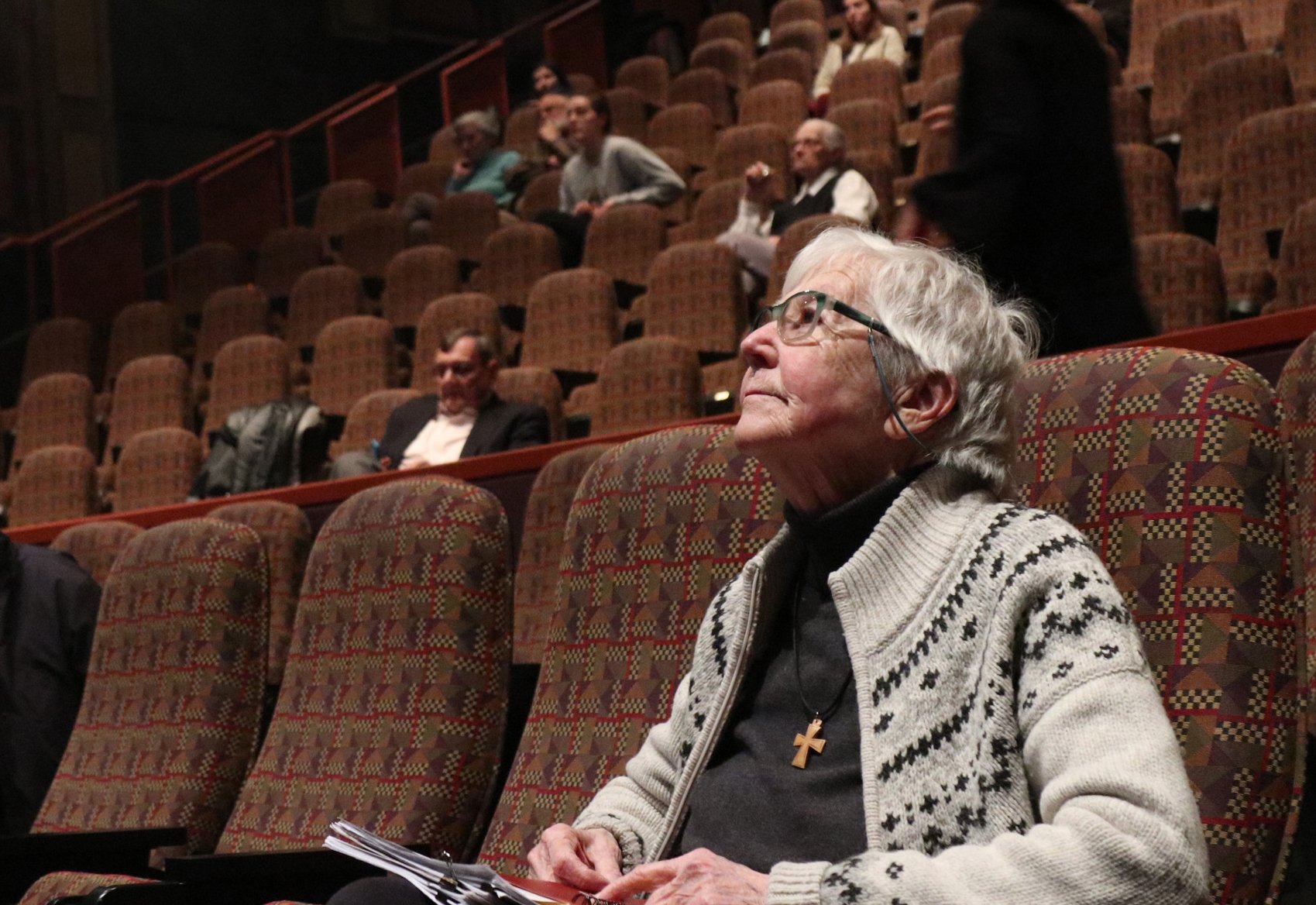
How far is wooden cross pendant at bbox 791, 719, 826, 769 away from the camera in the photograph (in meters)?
0.75

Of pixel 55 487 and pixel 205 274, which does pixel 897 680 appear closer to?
pixel 55 487

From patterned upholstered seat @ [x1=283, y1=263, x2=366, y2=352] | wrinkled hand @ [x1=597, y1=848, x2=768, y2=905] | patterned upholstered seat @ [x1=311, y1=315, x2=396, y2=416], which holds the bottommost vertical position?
wrinkled hand @ [x1=597, y1=848, x2=768, y2=905]

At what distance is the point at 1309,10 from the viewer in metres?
2.65

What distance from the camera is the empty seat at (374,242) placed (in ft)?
12.5

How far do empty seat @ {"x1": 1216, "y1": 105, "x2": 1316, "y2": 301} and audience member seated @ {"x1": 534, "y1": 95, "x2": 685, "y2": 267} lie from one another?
1.36m

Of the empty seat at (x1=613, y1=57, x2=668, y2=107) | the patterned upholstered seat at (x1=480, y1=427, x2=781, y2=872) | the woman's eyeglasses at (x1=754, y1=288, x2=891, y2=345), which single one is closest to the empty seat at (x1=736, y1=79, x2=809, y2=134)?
the empty seat at (x1=613, y1=57, x2=668, y2=107)

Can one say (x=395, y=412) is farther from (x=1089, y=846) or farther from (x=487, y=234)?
(x=1089, y=846)

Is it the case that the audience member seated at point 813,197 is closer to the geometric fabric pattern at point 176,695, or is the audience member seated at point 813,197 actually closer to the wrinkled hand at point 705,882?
the geometric fabric pattern at point 176,695

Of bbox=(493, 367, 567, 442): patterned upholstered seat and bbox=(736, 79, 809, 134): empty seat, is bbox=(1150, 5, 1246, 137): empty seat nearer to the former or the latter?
bbox=(736, 79, 809, 134): empty seat

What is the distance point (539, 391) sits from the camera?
2.46 meters

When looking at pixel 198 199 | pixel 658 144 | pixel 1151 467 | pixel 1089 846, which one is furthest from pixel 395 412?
pixel 198 199

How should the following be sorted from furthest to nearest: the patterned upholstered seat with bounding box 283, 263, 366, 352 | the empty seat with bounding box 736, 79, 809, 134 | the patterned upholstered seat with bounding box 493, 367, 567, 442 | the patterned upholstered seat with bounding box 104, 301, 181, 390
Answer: the patterned upholstered seat with bounding box 104, 301, 181, 390, the empty seat with bounding box 736, 79, 809, 134, the patterned upholstered seat with bounding box 283, 263, 366, 352, the patterned upholstered seat with bounding box 493, 367, 567, 442

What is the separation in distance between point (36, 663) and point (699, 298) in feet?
4.30

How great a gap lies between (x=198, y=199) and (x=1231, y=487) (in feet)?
14.2
